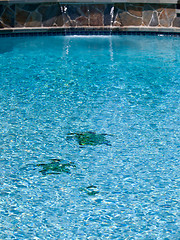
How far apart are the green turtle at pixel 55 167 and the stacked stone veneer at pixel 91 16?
8.87 metres

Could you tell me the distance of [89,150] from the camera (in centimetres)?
518

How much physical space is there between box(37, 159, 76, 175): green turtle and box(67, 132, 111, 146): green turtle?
0.59 m

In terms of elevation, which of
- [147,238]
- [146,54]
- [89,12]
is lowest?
[147,238]

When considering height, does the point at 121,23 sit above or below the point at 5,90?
above

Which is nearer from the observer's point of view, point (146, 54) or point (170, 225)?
point (170, 225)

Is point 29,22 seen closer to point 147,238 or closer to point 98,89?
point 98,89

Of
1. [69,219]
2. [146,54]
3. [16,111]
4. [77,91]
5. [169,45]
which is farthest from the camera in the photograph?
[169,45]

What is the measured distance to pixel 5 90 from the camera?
301 inches

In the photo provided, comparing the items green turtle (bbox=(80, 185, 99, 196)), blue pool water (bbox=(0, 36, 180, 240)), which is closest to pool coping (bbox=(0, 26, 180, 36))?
blue pool water (bbox=(0, 36, 180, 240))

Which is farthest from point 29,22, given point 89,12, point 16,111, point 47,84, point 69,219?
point 69,219

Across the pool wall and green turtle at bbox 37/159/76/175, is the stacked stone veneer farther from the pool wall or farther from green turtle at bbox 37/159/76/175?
green turtle at bbox 37/159/76/175

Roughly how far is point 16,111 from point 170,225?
3523 millimetres

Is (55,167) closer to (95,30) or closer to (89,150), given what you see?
(89,150)

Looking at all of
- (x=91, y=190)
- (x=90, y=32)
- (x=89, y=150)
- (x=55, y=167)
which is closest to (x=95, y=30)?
(x=90, y=32)
